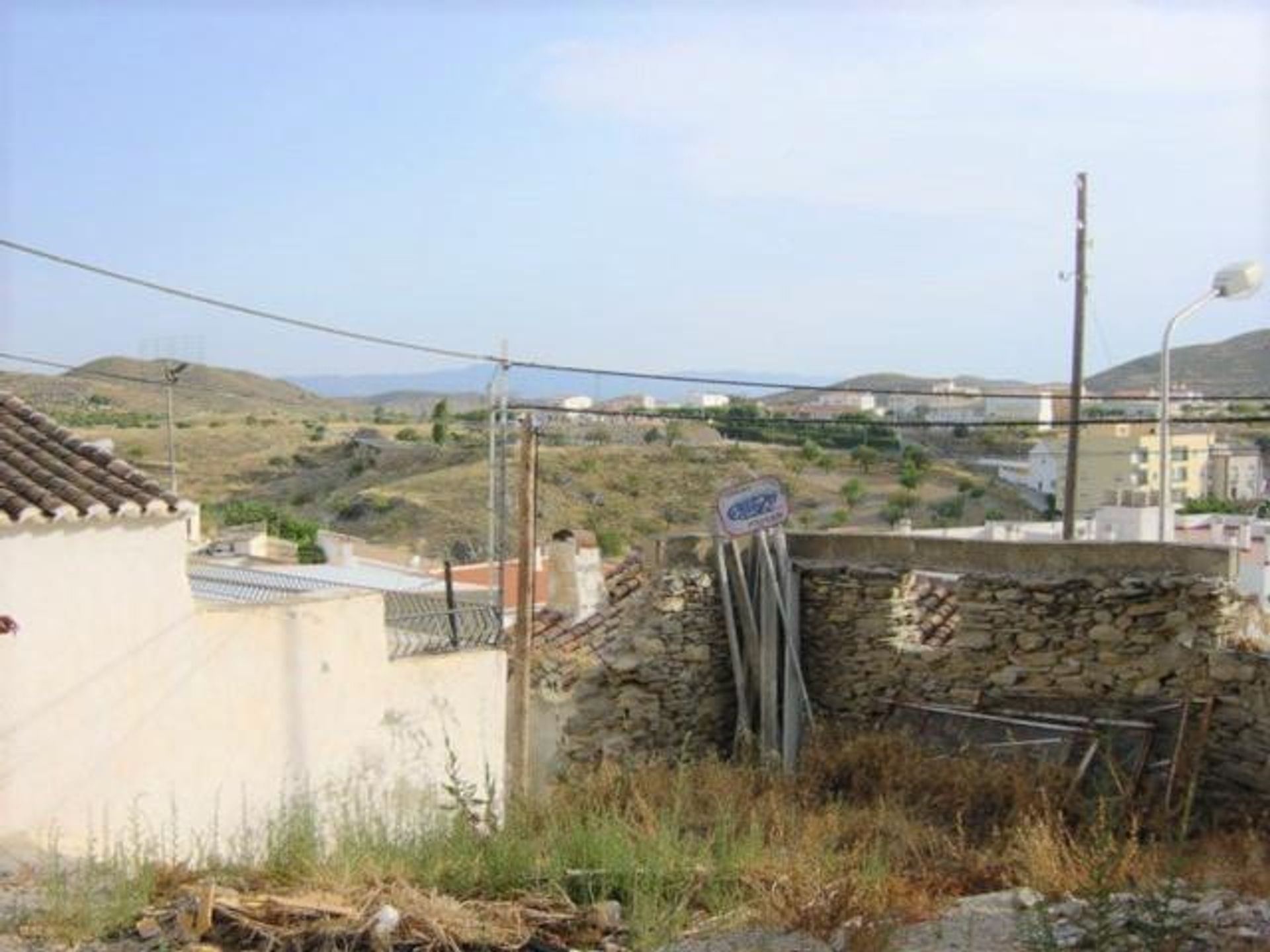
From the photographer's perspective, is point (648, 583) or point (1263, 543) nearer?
point (648, 583)

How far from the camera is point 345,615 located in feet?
33.7

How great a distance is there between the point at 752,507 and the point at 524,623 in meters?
2.74

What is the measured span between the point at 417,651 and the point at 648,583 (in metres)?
2.51

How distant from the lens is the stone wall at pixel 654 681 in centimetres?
1230

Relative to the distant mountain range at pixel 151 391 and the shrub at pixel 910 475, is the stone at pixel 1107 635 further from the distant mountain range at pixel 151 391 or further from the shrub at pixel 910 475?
the shrub at pixel 910 475

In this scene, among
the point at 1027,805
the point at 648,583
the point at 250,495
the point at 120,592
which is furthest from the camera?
the point at 250,495

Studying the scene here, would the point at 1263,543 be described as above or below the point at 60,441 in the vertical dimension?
below

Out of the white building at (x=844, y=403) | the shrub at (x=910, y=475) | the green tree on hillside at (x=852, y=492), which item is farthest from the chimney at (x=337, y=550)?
the shrub at (x=910, y=475)

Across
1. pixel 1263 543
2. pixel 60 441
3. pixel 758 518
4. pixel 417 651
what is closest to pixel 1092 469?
pixel 1263 543

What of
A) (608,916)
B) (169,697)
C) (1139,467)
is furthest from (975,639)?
(1139,467)

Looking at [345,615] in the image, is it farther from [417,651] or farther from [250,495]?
[250,495]

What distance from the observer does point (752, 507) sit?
12.7m

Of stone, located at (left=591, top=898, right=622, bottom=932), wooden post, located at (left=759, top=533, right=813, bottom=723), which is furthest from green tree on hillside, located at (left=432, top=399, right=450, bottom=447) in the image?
stone, located at (left=591, top=898, right=622, bottom=932)

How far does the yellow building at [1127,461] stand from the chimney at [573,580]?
24662mm
